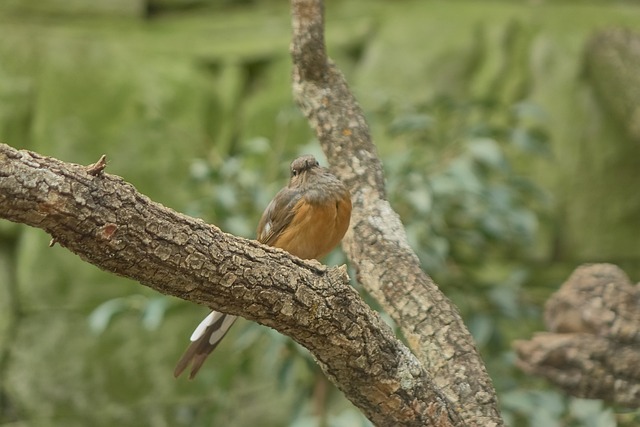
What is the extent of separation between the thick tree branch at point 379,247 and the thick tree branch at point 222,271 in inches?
4.7

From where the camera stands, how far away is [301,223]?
272 centimetres

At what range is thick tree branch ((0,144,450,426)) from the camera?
4.74ft

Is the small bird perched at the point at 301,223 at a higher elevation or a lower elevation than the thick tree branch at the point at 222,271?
higher

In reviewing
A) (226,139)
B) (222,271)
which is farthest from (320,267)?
(226,139)

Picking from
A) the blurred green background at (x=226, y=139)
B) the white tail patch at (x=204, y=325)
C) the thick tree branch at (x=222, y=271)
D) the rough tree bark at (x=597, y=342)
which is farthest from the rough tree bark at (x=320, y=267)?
the blurred green background at (x=226, y=139)

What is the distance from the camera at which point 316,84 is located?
2.68 m

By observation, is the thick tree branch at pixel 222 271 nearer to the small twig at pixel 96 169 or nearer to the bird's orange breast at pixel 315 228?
the small twig at pixel 96 169

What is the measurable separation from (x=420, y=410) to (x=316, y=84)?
1059 millimetres

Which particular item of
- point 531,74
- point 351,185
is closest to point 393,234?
point 351,185

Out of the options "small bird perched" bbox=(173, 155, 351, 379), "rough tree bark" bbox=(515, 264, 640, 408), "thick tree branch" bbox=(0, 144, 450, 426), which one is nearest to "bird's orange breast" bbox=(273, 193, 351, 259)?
"small bird perched" bbox=(173, 155, 351, 379)

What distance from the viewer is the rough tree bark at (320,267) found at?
148 centimetres

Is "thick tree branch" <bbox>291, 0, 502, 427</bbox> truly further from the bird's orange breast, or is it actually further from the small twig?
the small twig

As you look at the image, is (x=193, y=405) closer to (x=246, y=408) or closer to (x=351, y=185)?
(x=246, y=408)

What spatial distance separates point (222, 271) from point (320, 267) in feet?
0.78
